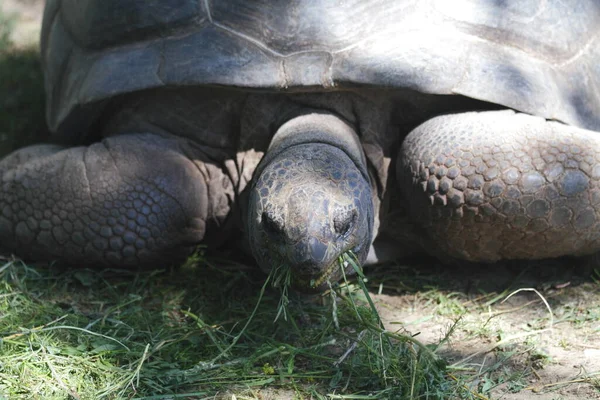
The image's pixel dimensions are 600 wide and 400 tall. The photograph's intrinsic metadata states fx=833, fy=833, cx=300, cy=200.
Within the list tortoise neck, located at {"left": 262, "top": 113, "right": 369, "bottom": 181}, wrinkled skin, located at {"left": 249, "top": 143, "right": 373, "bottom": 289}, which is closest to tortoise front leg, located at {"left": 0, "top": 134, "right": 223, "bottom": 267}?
tortoise neck, located at {"left": 262, "top": 113, "right": 369, "bottom": 181}

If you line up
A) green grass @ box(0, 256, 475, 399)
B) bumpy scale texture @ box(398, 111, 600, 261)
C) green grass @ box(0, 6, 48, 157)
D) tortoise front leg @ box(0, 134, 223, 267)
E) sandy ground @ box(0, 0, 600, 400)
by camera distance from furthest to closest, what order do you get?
green grass @ box(0, 6, 48, 157) < tortoise front leg @ box(0, 134, 223, 267) < bumpy scale texture @ box(398, 111, 600, 261) < sandy ground @ box(0, 0, 600, 400) < green grass @ box(0, 256, 475, 399)

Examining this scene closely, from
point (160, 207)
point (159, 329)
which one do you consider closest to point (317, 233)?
point (159, 329)

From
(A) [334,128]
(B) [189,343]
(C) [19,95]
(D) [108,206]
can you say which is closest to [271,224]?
(B) [189,343]

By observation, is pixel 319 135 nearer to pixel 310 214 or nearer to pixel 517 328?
pixel 310 214

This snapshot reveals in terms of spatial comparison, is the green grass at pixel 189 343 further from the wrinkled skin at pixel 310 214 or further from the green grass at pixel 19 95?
the green grass at pixel 19 95

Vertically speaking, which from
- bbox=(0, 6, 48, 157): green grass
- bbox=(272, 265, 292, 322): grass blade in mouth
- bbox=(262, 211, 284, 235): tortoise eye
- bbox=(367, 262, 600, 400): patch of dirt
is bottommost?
bbox=(0, 6, 48, 157): green grass

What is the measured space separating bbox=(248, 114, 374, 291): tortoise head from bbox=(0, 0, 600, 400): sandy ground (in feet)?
1.53

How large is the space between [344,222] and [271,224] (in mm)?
266

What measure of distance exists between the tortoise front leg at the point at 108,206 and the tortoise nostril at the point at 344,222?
97 cm

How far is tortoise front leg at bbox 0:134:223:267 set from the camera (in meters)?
3.73

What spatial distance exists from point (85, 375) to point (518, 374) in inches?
60.4

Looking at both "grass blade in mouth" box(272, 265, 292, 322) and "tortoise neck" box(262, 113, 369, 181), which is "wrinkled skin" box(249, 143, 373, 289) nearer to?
"grass blade in mouth" box(272, 265, 292, 322)

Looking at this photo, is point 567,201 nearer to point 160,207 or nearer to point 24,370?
point 160,207

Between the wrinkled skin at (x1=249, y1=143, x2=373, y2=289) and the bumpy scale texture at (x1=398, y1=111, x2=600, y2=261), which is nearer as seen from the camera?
the wrinkled skin at (x1=249, y1=143, x2=373, y2=289)
